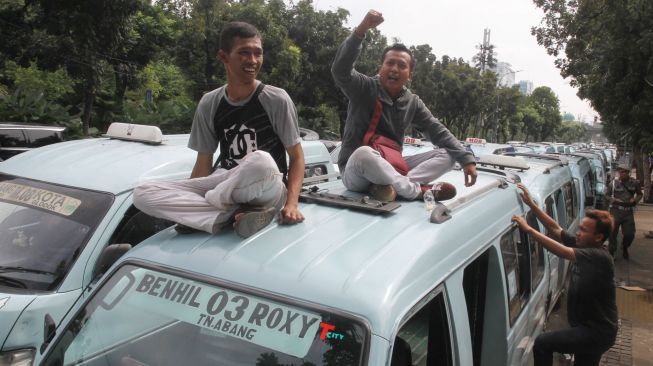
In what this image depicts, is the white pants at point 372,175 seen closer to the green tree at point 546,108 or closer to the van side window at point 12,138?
the van side window at point 12,138

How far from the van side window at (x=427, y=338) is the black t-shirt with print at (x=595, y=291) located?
1.69m

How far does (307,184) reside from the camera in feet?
10.4

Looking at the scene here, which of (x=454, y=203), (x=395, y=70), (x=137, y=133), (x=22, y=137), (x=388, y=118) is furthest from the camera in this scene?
(x=22, y=137)

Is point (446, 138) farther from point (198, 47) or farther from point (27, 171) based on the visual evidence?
point (198, 47)

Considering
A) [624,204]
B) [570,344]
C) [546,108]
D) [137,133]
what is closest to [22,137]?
[137,133]

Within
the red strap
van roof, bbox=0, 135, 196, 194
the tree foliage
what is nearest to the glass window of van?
the tree foliage

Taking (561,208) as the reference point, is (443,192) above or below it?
above

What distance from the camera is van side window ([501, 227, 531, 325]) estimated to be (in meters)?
2.85

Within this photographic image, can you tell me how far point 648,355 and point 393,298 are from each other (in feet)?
18.5

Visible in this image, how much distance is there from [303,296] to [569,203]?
5.70 meters

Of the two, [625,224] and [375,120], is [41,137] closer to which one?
[375,120]

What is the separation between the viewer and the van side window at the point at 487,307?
2.65 metres

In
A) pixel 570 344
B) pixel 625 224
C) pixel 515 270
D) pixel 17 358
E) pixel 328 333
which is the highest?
pixel 328 333

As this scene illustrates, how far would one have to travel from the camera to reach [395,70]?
10.2ft
